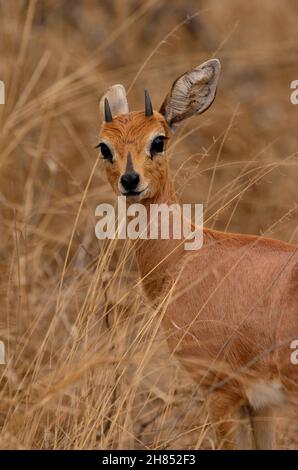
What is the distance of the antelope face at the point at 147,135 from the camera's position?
14.0 ft

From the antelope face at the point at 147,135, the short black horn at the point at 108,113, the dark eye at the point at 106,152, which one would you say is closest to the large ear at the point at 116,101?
the antelope face at the point at 147,135

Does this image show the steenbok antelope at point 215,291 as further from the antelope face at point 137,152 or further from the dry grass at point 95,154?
the dry grass at point 95,154

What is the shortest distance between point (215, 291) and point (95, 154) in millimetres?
3751

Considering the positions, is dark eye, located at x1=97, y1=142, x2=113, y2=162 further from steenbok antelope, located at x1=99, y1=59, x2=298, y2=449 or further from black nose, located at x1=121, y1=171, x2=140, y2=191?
black nose, located at x1=121, y1=171, x2=140, y2=191

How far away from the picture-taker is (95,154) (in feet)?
26.0

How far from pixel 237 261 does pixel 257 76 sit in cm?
503

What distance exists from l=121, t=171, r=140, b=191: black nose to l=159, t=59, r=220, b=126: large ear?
0.46 metres

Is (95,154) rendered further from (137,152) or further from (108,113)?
(137,152)

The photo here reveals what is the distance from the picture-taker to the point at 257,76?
9.12 meters

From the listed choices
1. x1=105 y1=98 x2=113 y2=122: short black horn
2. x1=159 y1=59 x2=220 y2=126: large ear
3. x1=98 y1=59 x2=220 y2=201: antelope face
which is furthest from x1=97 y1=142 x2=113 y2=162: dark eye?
x1=159 y1=59 x2=220 y2=126: large ear

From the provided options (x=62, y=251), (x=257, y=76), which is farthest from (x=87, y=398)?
(x=257, y=76)

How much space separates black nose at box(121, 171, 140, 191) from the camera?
418 centimetres

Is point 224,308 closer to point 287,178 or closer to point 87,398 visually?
point 87,398

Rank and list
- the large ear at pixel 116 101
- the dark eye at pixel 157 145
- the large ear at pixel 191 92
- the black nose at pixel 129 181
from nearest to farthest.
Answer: the black nose at pixel 129 181 < the dark eye at pixel 157 145 < the large ear at pixel 191 92 < the large ear at pixel 116 101
